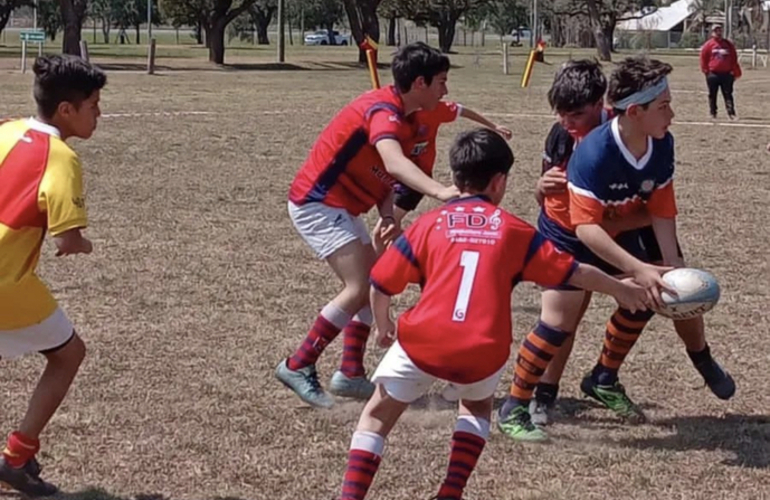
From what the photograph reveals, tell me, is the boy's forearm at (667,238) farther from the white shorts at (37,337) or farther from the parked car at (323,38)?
the parked car at (323,38)

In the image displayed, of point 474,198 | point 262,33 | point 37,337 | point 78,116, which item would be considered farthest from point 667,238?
point 262,33

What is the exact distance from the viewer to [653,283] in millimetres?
4840

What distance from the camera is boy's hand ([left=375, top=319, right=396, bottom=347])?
4.52 meters

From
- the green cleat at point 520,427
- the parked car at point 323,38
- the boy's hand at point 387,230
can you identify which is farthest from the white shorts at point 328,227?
the parked car at point 323,38

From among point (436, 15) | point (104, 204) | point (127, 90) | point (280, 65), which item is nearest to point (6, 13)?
point (280, 65)

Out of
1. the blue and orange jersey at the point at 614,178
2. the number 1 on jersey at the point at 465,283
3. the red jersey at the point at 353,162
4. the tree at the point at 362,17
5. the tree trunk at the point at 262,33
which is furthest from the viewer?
the tree trunk at the point at 262,33

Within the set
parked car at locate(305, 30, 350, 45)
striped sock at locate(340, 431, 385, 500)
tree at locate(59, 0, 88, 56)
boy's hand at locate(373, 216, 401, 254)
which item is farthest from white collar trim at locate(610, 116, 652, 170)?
parked car at locate(305, 30, 350, 45)

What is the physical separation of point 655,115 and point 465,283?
1502mm

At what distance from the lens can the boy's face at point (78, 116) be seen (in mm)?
4504

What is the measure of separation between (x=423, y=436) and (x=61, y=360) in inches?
67.3

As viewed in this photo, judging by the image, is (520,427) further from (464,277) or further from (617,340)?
(464,277)

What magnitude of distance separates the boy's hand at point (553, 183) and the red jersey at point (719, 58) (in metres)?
18.5

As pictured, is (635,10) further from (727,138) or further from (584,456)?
(584,456)

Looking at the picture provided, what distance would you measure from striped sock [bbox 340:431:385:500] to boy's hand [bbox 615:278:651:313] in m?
1.00
